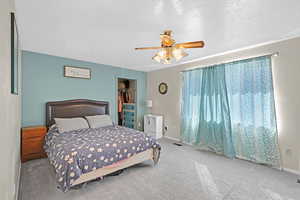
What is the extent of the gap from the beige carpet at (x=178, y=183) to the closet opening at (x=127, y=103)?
2.74m

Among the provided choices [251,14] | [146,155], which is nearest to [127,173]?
[146,155]

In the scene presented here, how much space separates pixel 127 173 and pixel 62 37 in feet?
9.10

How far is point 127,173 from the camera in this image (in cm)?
247

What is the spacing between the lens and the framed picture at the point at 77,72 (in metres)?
3.73

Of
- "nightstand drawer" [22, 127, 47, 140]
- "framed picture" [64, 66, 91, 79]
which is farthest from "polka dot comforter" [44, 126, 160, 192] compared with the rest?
"framed picture" [64, 66, 91, 79]

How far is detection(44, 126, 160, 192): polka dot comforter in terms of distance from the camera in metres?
1.84

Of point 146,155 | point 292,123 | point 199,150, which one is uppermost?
point 292,123

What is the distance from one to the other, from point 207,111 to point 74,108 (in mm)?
3638

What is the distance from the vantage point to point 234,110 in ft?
10.6

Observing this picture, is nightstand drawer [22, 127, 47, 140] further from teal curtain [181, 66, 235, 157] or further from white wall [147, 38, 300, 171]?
white wall [147, 38, 300, 171]

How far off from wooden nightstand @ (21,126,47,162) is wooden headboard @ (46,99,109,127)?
42 cm

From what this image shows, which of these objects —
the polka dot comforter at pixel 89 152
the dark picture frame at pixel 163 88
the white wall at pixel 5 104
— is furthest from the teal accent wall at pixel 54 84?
the white wall at pixel 5 104

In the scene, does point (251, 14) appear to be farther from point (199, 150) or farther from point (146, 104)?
point (146, 104)

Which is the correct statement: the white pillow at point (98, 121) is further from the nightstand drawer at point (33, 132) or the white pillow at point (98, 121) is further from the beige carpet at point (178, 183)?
the beige carpet at point (178, 183)
